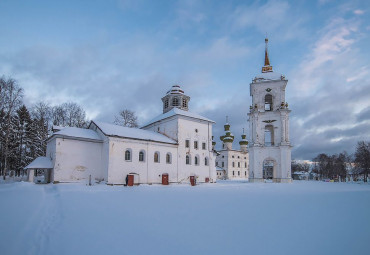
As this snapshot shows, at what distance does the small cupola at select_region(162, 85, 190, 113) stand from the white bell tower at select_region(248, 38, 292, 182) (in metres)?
10.6

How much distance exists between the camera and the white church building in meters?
23.9

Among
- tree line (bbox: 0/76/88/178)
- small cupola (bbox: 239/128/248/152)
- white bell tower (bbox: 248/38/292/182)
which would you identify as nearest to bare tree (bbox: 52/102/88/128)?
tree line (bbox: 0/76/88/178)

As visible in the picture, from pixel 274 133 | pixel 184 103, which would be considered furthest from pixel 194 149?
pixel 274 133

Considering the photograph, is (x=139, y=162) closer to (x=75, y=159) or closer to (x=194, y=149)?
(x=75, y=159)

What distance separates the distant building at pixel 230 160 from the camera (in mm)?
71250

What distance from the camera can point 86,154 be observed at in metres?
25.2

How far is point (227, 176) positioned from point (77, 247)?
68069mm

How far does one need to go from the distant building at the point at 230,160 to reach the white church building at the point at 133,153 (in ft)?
122

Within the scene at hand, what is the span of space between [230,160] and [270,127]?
3396 cm

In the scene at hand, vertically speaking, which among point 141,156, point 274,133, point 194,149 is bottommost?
point 141,156

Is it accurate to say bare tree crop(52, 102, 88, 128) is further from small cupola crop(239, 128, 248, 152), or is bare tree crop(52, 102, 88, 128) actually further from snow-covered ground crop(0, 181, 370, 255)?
small cupola crop(239, 128, 248, 152)

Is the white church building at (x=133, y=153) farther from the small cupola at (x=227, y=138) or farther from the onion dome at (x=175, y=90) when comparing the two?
the small cupola at (x=227, y=138)

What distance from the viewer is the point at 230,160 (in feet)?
236

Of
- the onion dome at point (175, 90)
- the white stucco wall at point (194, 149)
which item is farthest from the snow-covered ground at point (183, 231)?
the onion dome at point (175, 90)
